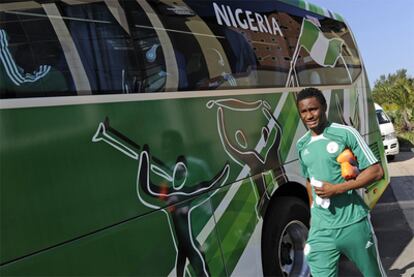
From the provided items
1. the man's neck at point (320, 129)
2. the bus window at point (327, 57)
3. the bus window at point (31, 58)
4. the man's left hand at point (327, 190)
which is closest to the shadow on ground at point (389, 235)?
the bus window at point (327, 57)

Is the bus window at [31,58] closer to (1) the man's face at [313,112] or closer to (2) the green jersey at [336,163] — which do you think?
(1) the man's face at [313,112]

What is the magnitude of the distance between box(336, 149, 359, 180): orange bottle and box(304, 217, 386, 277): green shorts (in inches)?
13.2

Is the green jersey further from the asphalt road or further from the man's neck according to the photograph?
the asphalt road

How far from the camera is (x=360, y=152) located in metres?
3.20

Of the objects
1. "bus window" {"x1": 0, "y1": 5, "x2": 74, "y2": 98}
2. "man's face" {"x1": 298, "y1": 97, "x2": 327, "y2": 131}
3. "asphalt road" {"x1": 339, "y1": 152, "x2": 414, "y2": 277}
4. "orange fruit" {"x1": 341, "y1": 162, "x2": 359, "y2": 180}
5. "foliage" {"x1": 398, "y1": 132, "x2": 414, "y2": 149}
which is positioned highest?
"bus window" {"x1": 0, "y1": 5, "x2": 74, "y2": 98}

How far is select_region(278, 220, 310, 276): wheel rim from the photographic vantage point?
472 centimetres

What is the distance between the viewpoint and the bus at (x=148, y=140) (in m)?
2.26

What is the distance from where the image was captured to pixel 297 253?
489 cm

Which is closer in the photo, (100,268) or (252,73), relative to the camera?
(100,268)

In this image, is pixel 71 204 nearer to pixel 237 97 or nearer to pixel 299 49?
pixel 237 97

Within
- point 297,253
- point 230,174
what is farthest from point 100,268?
point 297,253

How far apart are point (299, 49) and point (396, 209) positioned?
4.36 metres

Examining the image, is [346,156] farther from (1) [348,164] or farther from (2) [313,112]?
(2) [313,112]

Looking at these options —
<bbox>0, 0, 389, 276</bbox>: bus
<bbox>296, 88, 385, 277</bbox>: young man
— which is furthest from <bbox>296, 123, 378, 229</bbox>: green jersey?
<bbox>0, 0, 389, 276</bbox>: bus
